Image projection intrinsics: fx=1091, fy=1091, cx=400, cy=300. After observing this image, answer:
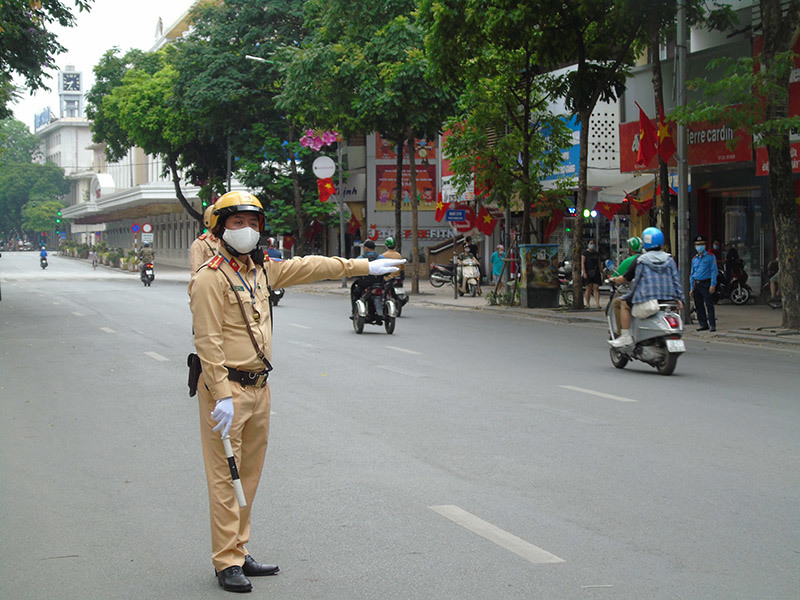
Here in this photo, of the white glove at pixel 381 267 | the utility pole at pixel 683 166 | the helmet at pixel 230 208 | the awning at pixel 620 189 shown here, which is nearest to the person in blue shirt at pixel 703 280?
the utility pole at pixel 683 166

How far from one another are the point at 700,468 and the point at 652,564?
245 centimetres

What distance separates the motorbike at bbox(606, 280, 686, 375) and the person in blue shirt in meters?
6.07

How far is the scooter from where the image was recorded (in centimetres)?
3503

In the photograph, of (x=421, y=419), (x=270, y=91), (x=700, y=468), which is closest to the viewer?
(x=700, y=468)

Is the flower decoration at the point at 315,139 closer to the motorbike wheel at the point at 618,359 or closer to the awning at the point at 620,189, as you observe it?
the awning at the point at 620,189

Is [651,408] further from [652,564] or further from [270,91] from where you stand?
[270,91]

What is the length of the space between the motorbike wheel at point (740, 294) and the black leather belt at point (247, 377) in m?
23.1

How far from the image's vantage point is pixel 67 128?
156m

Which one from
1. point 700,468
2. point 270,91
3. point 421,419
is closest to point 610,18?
point 421,419

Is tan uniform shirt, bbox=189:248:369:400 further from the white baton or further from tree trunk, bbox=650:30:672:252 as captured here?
tree trunk, bbox=650:30:672:252

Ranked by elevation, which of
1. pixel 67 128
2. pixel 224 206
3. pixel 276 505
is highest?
pixel 67 128

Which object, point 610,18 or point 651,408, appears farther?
point 610,18

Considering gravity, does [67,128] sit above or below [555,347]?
above

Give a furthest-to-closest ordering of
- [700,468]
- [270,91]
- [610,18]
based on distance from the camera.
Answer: [270,91], [610,18], [700,468]
